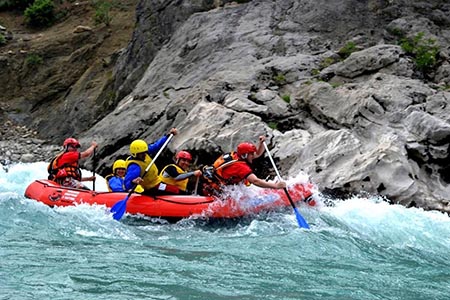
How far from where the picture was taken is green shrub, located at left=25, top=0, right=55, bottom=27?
90.8ft

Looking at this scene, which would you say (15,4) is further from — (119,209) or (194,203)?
(194,203)

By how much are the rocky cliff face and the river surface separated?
4.15 ft

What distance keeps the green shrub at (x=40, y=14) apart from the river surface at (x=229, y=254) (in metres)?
19.3

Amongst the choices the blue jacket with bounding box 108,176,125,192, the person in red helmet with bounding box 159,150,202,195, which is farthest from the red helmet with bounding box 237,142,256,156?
the blue jacket with bounding box 108,176,125,192

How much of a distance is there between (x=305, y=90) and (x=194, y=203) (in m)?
5.38

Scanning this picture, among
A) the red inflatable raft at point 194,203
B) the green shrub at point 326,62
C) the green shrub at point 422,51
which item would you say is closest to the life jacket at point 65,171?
the red inflatable raft at point 194,203

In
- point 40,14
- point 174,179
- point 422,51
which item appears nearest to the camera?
point 174,179

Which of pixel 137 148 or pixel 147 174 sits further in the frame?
pixel 147 174

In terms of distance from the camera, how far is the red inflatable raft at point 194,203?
360 inches

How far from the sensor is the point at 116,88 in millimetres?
20297

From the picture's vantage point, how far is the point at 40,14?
27797 mm

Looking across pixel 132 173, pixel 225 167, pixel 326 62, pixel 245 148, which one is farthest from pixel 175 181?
pixel 326 62

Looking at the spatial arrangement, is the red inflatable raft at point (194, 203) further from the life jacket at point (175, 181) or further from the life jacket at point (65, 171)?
the life jacket at point (65, 171)

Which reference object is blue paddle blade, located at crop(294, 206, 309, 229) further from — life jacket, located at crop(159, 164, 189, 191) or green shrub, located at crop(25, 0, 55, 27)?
green shrub, located at crop(25, 0, 55, 27)
